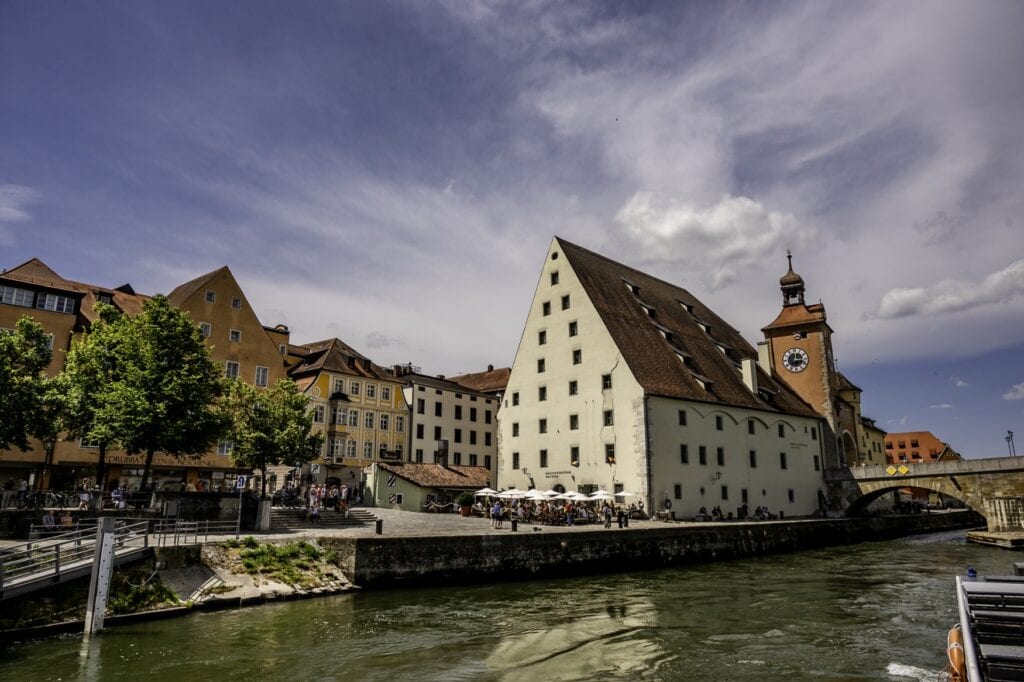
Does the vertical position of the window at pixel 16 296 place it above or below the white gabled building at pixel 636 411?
above

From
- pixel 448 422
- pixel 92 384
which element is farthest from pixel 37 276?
pixel 448 422

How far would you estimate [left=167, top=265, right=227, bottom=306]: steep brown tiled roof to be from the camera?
165 feet

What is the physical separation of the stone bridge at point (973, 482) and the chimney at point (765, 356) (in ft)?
38.2

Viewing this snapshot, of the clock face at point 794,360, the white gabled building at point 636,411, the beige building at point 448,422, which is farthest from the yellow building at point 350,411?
the clock face at point 794,360

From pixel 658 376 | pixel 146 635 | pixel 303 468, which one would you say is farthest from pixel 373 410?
pixel 146 635

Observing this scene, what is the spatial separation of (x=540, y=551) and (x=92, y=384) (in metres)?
21.5

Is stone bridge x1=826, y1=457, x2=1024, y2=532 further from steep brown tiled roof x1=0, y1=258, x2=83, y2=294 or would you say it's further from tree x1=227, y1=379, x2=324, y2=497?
Result: steep brown tiled roof x1=0, y1=258, x2=83, y2=294

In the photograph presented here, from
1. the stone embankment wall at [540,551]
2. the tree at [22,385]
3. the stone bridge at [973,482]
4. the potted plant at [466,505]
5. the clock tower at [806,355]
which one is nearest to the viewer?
the stone embankment wall at [540,551]

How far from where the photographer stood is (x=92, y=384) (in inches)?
1275

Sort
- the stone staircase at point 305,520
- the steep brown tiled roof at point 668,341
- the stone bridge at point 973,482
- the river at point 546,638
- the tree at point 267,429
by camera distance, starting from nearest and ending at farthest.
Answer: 1. the river at point 546,638
2. the stone staircase at point 305,520
3. the tree at point 267,429
4. the steep brown tiled roof at point 668,341
5. the stone bridge at point 973,482

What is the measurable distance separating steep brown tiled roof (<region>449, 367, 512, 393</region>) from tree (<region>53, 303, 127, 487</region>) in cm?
4196

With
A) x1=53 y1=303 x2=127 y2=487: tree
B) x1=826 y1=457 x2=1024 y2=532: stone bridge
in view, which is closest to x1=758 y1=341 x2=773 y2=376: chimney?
x1=826 y1=457 x2=1024 y2=532: stone bridge

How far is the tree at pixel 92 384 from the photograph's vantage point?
31125mm

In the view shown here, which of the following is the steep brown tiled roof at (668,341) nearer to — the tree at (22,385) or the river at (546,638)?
the river at (546,638)
